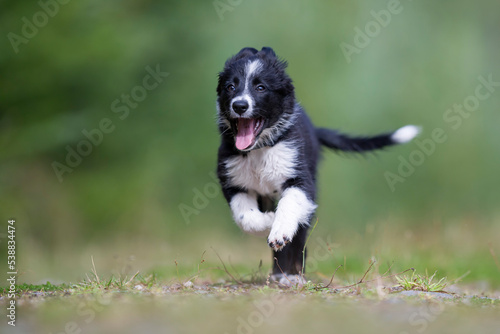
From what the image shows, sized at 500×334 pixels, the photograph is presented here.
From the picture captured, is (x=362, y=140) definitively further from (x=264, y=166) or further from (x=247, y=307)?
(x=247, y=307)

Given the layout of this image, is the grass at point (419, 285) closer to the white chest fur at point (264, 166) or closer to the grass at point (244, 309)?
the grass at point (244, 309)

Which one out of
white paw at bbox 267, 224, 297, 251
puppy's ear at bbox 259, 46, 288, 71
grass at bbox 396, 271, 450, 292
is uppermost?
puppy's ear at bbox 259, 46, 288, 71

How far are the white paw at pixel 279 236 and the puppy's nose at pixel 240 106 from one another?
2.94ft

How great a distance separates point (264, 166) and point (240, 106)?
23.9 inches

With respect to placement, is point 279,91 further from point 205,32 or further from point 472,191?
point 472,191

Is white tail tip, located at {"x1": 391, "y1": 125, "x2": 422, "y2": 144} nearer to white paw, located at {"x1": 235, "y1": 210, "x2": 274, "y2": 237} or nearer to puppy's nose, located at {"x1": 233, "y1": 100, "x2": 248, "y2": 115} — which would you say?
white paw, located at {"x1": 235, "y1": 210, "x2": 274, "y2": 237}

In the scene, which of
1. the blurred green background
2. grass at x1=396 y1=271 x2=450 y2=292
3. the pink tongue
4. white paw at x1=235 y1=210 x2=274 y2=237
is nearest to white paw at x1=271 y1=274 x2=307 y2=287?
white paw at x1=235 y1=210 x2=274 y2=237

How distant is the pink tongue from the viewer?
16.1ft

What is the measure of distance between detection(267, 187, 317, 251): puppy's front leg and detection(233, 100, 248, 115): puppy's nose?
749 mm

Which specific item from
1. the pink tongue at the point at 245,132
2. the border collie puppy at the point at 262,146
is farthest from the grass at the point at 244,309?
the pink tongue at the point at 245,132

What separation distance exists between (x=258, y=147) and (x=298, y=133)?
1.31ft

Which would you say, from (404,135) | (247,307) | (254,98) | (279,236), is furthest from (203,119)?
(247,307)

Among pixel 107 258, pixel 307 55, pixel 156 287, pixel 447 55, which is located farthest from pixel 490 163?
pixel 156 287

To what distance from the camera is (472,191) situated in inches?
494
